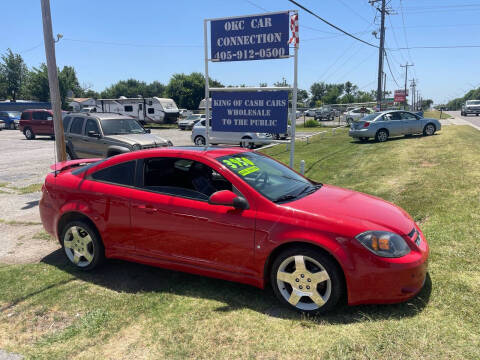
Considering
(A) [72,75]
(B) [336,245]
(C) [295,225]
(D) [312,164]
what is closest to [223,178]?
(C) [295,225]

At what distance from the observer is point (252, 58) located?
25.3 feet

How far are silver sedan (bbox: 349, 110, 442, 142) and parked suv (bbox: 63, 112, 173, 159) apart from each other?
35.0 feet

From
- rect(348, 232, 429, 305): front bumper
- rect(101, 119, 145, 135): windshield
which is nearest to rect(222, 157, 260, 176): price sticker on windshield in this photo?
rect(348, 232, 429, 305): front bumper

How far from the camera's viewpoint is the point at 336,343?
288cm

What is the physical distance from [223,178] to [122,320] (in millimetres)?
1620

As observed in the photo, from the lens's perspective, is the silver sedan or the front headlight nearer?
the front headlight

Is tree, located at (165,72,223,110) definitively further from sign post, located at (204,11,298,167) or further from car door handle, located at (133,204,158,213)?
car door handle, located at (133,204,158,213)

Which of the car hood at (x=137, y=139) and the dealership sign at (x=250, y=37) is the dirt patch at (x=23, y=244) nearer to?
the car hood at (x=137, y=139)

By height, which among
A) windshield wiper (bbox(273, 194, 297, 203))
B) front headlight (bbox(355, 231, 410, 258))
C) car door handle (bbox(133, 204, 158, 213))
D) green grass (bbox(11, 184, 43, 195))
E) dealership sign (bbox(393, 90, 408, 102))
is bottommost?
green grass (bbox(11, 184, 43, 195))

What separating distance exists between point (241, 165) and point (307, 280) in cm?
141

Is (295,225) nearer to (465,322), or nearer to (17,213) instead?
(465,322)

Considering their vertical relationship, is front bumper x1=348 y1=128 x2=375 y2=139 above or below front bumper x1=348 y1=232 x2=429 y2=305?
above

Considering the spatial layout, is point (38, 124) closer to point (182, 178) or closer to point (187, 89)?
point (182, 178)

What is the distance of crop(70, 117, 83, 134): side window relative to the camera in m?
11.3
